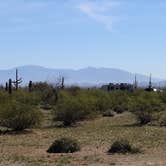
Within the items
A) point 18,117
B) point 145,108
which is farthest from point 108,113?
point 18,117

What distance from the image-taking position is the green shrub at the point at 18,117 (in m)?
29.4

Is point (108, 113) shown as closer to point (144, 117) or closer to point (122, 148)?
point (144, 117)

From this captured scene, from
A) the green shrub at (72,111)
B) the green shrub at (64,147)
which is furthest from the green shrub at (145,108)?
the green shrub at (64,147)

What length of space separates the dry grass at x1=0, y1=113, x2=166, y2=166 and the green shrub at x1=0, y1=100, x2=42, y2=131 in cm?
52

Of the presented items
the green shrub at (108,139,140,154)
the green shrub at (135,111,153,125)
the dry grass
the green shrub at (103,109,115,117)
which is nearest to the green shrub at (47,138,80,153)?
the dry grass

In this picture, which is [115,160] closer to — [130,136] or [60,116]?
[130,136]

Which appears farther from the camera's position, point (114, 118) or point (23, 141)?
point (114, 118)

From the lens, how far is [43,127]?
3238 centimetres

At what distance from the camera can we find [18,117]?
96.3 feet

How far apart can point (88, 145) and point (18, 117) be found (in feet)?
23.5

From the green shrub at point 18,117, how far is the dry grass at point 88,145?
0.52m

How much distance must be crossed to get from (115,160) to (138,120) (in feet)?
57.8

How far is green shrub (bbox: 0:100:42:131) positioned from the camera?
29406mm

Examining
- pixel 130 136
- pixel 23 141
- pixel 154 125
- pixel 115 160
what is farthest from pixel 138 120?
pixel 115 160
